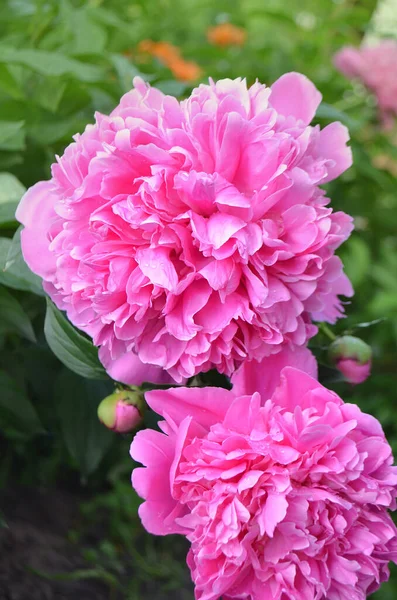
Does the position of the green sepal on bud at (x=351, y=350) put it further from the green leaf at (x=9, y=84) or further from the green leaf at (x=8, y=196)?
the green leaf at (x=9, y=84)

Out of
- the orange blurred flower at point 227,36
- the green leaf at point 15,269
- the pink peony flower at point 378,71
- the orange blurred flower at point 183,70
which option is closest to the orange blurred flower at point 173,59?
the orange blurred flower at point 183,70

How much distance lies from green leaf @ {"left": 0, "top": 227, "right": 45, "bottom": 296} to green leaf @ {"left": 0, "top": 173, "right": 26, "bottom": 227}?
0.09 feet

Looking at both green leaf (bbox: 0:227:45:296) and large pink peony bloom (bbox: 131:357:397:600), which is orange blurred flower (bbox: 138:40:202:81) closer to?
green leaf (bbox: 0:227:45:296)

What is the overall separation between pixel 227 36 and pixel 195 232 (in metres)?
1.64

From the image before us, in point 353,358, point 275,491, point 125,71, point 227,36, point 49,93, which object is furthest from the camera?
point 227,36

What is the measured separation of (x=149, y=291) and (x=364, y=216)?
0.99 m

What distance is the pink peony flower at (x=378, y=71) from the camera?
1.41 meters

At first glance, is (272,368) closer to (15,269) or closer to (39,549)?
(15,269)

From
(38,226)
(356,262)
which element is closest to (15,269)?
(38,226)

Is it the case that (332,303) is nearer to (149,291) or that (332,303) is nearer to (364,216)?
(149,291)

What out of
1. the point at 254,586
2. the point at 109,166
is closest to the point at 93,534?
the point at 254,586

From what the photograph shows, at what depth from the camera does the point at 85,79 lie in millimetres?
782

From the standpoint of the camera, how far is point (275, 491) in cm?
48

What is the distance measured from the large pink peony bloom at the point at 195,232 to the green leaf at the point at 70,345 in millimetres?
36
